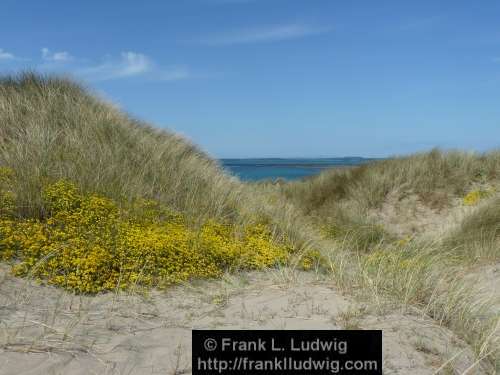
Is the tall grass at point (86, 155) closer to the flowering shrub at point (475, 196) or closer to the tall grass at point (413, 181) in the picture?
the tall grass at point (413, 181)

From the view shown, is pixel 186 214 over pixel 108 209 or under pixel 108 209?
over

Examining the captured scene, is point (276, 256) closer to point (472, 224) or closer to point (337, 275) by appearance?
point (337, 275)

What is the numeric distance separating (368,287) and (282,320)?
3.15 feet

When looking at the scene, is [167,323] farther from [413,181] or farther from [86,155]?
[413,181]

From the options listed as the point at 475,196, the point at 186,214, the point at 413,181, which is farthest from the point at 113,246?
the point at 413,181

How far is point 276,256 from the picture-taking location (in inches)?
246

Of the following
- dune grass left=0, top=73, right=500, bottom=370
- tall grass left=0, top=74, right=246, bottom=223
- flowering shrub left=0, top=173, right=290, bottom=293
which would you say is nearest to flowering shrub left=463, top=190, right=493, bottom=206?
dune grass left=0, top=73, right=500, bottom=370

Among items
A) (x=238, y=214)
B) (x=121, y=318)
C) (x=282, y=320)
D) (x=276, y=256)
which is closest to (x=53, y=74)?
(x=238, y=214)

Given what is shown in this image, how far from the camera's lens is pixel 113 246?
5.36m

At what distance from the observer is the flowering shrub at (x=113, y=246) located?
4.91m

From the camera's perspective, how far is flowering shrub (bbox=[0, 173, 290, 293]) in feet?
16.1

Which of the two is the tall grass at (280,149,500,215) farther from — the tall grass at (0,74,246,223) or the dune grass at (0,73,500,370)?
the tall grass at (0,74,246,223)

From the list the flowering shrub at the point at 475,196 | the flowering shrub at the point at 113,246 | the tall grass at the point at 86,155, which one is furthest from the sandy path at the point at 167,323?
the flowering shrub at the point at 475,196

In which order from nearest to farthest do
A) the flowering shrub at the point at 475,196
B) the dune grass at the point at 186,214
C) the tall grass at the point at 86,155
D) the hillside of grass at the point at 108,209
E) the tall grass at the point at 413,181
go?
1. the dune grass at the point at 186,214
2. the hillside of grass at the point at 108,209
3. the tall grass at the point at 86,155
4. the flowering shrub at the point at 475,196
5. the tall grass at the point at 413,181
